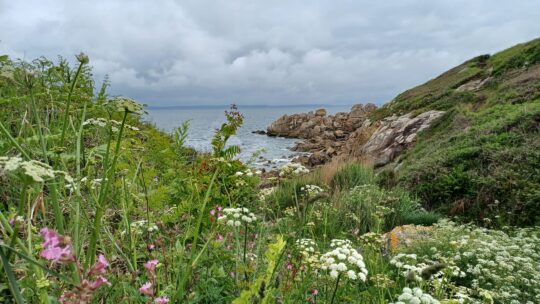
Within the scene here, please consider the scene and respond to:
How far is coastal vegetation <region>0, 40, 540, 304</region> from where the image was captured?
1394mm

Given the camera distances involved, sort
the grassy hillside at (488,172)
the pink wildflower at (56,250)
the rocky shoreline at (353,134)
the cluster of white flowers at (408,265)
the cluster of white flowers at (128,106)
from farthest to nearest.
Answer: the rocky shoreline at (353,134) < the grassy hillside at (488,172) < the cluster of white flowers at (408,265) < the cluster of white flowers at (128,106) < the pink wildflower at (56,250)

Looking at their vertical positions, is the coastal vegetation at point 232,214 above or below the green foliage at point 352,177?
above

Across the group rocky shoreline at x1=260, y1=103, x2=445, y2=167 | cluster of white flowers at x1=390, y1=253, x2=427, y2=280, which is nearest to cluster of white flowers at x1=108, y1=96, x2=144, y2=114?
cluster of white flowers at x1=390, y1=253, x2=427, y2=280

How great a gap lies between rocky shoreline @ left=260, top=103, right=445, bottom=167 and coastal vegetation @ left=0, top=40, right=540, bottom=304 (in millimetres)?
1853

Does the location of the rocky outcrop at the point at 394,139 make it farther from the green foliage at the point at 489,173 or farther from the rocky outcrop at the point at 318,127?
the rocky outcrop at the point at 318,127

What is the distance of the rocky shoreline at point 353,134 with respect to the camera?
16922mm

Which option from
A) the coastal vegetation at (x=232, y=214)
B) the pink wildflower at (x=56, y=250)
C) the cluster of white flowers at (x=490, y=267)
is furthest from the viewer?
the cluster of white flowers at (x=490, y=267)

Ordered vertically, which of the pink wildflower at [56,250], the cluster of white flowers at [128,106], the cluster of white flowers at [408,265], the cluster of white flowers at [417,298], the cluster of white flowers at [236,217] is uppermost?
the cluster of white flowers at [128,106]

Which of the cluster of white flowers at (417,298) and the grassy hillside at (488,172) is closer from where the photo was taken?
the cluster of white flowers at (417,298)

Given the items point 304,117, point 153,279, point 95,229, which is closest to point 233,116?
point 153,279

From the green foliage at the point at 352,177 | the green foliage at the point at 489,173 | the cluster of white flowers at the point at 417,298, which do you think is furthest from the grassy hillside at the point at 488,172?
the cluster of white flowers at the point at 417,298

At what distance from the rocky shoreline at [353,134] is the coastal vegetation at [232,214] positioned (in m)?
1.85

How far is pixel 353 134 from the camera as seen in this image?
112ft

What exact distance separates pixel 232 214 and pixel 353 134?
32819 mm
